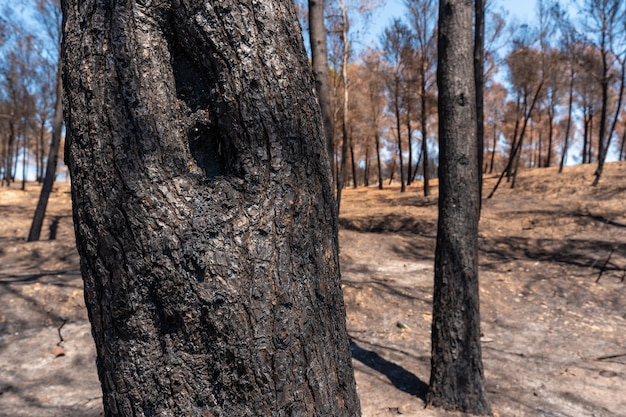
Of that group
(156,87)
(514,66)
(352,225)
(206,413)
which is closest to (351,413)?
(206,413)

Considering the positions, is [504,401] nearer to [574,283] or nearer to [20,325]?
[574,283]

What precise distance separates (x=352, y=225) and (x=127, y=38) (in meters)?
12.1

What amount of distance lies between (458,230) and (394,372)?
1.96 meters

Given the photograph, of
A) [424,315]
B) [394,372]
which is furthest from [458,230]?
[424,315]

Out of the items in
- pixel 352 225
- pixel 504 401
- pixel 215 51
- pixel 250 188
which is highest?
pixel 215 51

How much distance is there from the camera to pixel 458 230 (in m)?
4.30

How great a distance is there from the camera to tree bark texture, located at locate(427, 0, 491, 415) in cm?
428

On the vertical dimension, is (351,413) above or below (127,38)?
below

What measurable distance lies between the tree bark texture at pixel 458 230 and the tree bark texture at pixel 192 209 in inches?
123

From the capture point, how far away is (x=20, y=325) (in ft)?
19.6

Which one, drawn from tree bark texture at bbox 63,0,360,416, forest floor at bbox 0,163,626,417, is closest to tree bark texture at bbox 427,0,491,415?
forest floor at bbox 0,163,626,417

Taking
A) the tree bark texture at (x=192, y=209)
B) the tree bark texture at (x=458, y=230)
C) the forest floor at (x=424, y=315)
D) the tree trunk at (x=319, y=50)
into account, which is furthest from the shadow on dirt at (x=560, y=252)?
the tree bark texture at (x=192, y=209)

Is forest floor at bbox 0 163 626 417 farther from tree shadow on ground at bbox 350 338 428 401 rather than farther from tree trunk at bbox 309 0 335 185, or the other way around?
tree trunk at bbox 309 0 335 185

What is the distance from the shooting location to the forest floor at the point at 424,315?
4.51m
